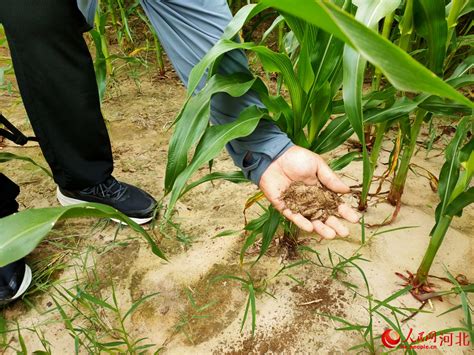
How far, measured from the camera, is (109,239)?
106cm

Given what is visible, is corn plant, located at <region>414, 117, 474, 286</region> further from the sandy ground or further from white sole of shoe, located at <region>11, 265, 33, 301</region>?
white sole of shoe, located at <region>11, 265, 33, 301</region>

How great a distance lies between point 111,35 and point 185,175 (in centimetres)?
198

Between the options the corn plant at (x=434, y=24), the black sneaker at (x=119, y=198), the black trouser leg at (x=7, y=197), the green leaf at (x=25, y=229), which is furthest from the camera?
the black sneaker at (x=119, y=198)

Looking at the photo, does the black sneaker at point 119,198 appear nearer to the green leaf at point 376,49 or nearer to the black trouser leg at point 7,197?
the black trouser leg at point 7,197

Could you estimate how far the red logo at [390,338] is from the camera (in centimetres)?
76

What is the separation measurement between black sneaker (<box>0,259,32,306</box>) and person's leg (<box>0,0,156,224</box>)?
0.27m

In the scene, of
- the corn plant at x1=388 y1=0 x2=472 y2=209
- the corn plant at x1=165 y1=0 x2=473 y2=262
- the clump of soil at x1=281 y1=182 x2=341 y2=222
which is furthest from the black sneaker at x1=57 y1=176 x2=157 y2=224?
the corn plant at x1=388 y1=0 x2=472 y2=209

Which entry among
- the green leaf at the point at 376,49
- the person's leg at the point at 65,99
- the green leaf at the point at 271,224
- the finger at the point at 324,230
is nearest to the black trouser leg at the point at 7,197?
the person's leg at the point at 65,99

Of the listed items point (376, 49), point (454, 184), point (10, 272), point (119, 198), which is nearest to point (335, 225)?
point (454, 184)

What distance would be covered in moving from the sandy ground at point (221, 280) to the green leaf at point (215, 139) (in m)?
0.30

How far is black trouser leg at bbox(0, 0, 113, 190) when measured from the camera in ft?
2.67

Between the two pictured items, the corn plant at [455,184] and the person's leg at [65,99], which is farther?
the person's leg at [65,99]

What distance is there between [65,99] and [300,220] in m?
0.65

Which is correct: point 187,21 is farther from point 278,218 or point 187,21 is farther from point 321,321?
point 321,321
